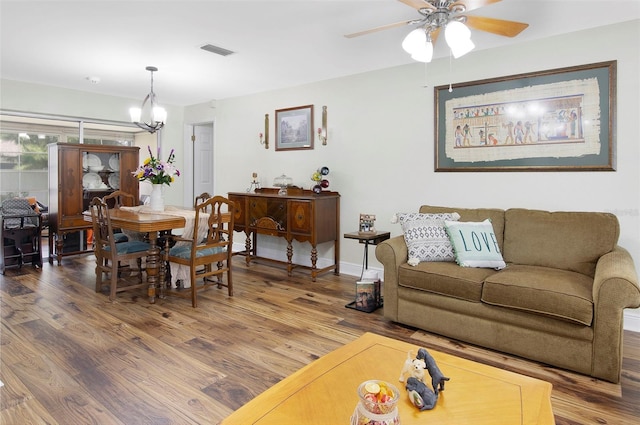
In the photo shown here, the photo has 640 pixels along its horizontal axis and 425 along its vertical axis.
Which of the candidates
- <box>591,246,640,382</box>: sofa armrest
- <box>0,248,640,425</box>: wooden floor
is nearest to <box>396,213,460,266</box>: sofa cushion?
<box>0,248,640,425</box>: wooden floor

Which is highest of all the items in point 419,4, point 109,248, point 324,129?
point 419,4

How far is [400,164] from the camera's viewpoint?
14.4 feet

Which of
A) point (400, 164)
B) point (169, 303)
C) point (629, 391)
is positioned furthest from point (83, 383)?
point (400, 164)

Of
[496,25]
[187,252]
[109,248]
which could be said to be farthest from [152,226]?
[496,25]

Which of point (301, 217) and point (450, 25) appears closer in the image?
point (450, 25)

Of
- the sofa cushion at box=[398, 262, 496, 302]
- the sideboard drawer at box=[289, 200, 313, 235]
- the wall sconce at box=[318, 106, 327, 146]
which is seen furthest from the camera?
the wall sconce at box=[318, 106, 327, 146]

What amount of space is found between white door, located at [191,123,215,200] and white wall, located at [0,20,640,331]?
1.00ft

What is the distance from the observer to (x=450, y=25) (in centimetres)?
231

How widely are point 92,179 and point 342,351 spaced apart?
16.9 feet

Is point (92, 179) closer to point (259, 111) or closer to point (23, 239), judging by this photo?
point (23, 239)

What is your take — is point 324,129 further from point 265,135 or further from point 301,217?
point 301,217

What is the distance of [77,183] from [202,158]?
212 centimetres

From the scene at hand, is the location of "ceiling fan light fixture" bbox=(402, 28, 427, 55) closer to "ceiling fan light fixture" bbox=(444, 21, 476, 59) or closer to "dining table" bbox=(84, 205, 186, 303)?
"ceiling fan light fixture" bbox=(444, 21, 476, 59)

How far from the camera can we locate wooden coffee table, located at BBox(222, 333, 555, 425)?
52.0 inches
